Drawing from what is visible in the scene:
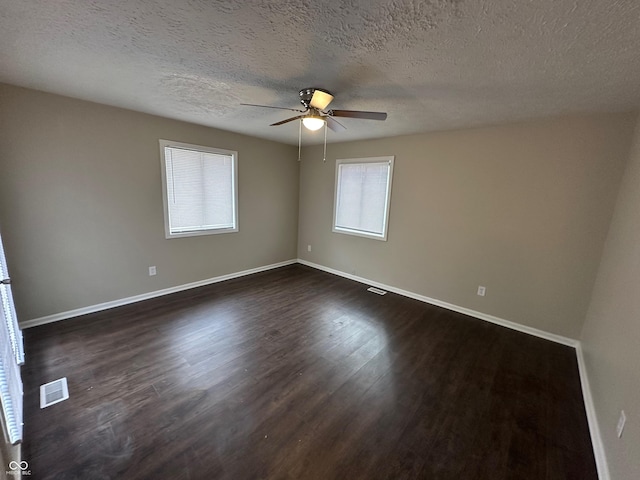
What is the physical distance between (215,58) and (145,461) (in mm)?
2545

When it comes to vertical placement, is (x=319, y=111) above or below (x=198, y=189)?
above

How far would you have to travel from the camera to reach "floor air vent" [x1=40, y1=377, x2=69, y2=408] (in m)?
1.80

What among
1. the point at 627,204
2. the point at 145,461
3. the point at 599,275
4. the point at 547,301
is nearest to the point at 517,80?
the point at 627,204

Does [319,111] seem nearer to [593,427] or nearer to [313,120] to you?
[313,120]

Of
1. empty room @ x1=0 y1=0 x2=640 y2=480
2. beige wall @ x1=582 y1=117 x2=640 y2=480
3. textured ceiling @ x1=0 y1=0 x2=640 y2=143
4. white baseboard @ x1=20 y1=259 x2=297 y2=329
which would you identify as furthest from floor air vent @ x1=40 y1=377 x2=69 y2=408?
beige wall @ x1=582 y1=117 x2=640 y2=480

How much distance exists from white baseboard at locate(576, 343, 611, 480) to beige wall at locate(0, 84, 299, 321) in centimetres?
443

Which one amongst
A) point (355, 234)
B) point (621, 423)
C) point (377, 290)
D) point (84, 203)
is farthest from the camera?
point (355, 234)

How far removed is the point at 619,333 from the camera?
1.72 meters

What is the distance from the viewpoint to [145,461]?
1.44m

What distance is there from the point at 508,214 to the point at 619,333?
160 cm

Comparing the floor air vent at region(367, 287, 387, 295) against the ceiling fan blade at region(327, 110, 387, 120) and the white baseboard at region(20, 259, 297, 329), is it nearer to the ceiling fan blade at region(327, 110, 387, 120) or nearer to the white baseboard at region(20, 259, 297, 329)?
the white baseboard at region(20, 259, 297, 329)

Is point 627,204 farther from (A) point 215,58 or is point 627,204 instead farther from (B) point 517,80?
(A) point 215,58

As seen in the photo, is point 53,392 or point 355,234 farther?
point 355,234

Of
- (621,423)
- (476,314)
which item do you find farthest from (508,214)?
(621,423)
